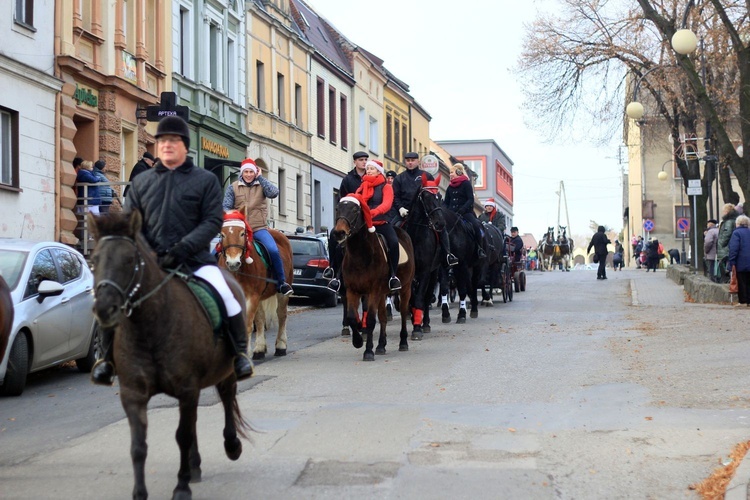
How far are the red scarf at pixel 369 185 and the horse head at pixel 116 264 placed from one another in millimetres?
8205

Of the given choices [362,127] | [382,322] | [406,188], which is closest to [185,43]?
[406,188]

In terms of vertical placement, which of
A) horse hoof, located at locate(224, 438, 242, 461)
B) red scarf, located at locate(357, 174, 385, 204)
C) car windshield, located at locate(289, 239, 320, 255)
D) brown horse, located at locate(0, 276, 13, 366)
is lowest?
horse hoof, located at locate(224, 438, 242, 461)

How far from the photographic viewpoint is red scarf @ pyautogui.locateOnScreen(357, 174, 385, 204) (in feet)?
→ 47.4

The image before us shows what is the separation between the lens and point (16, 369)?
11.7 meters

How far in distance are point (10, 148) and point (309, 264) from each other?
273 inches

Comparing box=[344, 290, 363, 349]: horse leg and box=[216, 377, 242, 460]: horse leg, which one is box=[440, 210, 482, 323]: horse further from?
box=[216, 377, 242, 460]: horse leg

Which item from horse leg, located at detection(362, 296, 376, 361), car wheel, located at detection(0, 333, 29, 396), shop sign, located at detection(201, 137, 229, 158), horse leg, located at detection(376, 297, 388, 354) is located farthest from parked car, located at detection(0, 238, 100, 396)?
shop sign, located at detection(201, 137, 229, 158)

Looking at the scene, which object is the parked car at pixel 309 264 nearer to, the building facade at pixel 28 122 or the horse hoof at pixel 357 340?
the building facade at pixel 28 122

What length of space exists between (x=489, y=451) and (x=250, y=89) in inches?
1307

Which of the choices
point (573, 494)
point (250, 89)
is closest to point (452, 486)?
point (573, 494)

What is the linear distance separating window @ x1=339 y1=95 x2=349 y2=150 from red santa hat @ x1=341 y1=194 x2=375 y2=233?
40171mm

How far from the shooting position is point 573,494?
6.86 meters

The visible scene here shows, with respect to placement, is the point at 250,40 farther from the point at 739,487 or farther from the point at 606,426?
the point at 739,487

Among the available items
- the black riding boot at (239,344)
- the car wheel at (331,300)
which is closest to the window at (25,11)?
the car wheel at (331,300)
